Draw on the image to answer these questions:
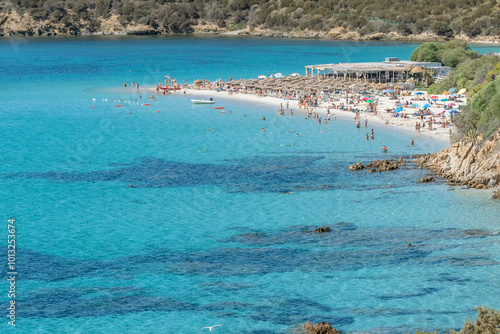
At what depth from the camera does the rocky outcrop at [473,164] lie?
38.3 meters

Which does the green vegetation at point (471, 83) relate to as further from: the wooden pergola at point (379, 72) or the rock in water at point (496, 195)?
the wooden pergola at point (379, 72)

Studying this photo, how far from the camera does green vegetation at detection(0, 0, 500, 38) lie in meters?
153

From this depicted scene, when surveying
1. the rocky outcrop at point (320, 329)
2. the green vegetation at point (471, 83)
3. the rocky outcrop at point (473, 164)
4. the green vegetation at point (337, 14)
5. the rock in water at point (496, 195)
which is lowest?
the rocky outcrop at point (320, 329)

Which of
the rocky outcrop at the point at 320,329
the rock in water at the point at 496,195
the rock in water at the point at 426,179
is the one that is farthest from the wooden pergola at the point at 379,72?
the rocky outcrop at the point at 320,329

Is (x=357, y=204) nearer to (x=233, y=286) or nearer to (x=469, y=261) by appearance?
(x=469, y=261)

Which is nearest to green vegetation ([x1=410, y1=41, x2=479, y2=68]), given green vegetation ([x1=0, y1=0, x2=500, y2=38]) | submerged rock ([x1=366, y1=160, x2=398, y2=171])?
submerged rock ([x1=366, y1=160, x2=398, y2=171])

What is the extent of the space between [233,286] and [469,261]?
9.78 metres

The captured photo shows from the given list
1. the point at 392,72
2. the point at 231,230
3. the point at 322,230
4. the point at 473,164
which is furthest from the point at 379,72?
the point at 231,230

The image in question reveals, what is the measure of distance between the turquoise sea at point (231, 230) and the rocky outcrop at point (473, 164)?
1063 millimetres

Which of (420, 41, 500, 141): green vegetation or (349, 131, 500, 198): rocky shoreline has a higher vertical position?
(420, 41, 500, 141): green vegetation

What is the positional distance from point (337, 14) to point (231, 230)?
500 ft

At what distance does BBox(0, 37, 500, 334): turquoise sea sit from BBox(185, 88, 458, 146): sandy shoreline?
1.56m

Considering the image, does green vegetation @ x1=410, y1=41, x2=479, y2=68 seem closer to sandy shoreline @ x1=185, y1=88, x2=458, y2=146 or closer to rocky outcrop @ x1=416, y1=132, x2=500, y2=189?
sandy shoreline @ x1=185, y1=88, x2=458, y2=146

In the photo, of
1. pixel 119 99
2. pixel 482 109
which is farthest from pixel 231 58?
pixel 482 109
